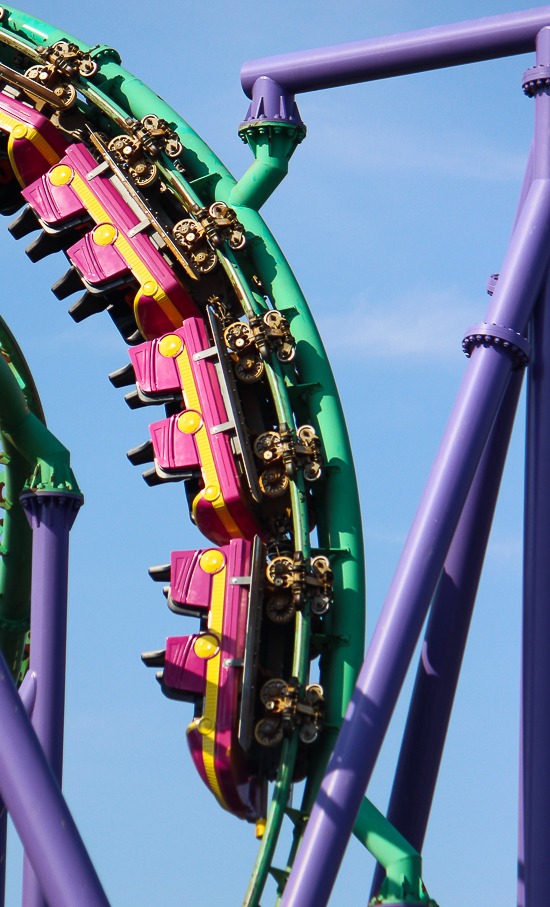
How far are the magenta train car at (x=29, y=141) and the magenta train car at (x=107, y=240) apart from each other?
130 millimetres

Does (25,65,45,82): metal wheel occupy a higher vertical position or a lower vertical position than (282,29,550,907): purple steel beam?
higher

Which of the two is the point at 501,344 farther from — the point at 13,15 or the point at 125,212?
the point at 13,15

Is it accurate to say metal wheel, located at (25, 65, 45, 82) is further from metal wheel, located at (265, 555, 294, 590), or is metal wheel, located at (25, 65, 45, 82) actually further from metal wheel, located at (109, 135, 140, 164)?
metal wheel, located at (265, 555, 294, 590)

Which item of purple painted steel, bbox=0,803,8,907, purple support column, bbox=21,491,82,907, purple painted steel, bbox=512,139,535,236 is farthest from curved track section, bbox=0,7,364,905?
purple painted steel, bbox=0,803,8,907

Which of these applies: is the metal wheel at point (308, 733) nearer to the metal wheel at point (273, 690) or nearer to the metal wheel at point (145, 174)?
the metal wheel at point (273, 690)

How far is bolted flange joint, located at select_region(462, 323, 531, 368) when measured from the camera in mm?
8133

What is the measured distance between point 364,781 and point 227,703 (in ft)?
3.90

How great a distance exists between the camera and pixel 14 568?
40.1 feet

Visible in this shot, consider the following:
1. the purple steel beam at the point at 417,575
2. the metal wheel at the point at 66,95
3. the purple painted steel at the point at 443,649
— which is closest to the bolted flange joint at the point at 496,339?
the purple steel beam at the point at 417,575

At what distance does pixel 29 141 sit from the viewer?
32.2ft

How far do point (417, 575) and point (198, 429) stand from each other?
1900mm

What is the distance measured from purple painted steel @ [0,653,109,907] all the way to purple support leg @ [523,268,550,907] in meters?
2.50

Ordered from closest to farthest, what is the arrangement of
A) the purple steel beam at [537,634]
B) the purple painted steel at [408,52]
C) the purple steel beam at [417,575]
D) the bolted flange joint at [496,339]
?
the purple steel beam at [417,575]
the purple steel beam at [537,634]
the bolted flange joint at [496,339]
the purple painted steel at [408,52]

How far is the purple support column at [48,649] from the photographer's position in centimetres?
880
